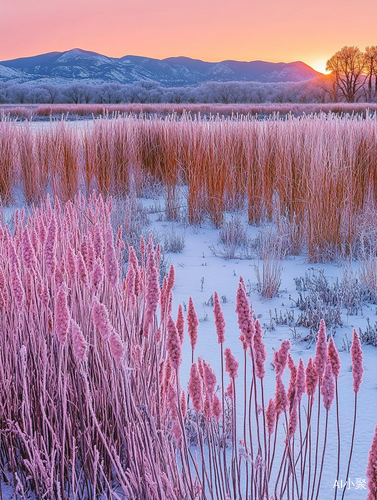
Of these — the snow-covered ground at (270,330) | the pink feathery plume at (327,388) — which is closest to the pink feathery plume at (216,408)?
the pink feathery plume at (327,388)

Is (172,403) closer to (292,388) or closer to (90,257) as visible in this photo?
(292,388)

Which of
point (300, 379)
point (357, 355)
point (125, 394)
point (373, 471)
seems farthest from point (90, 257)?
point (373, 471)

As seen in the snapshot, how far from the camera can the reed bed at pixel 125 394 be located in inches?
34.0

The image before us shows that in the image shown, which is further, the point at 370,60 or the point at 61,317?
the point at 370,60

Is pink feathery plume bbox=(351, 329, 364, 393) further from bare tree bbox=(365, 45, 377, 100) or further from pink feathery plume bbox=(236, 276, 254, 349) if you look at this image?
bare tree bbox=(365, 45, 377, 100)

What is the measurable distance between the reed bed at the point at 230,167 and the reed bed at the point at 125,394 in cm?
250

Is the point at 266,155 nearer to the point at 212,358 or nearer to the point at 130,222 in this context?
the point at 130,222

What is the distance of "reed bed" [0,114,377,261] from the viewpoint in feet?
13.0

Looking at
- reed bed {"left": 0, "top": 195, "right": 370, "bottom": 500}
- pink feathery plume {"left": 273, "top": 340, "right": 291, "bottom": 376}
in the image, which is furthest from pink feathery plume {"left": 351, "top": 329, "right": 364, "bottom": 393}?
pink feathery plume {"left": 273, "top": 340, "right": 291, "bottom": 376}

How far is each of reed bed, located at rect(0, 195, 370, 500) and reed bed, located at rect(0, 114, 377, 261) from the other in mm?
2496

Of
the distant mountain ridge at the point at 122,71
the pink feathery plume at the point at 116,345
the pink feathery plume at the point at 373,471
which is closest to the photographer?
the pink feathery plume at the point at 373,471

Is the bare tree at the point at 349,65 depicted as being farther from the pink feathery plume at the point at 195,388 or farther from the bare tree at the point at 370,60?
the pink feathery plume at the point at 195,388

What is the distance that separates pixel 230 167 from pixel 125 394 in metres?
4.45

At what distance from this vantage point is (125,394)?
0.99 metres
